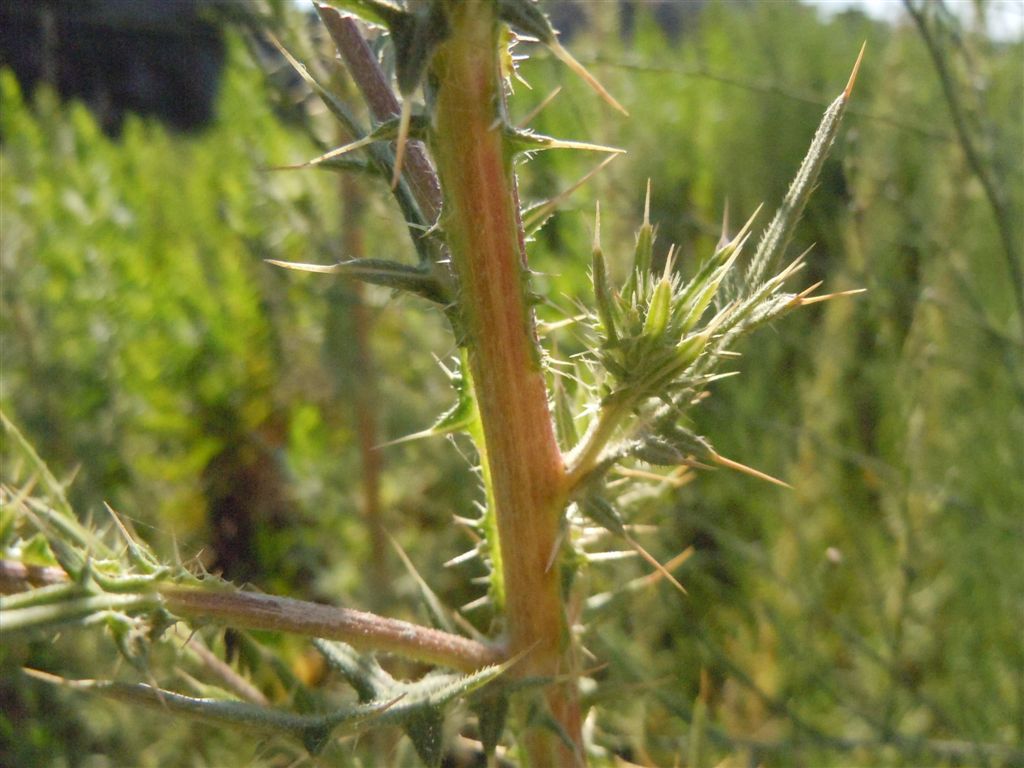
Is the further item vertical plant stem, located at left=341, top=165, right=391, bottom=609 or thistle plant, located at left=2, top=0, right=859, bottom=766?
vertical plant stem, located at left=341, top=165, right=391, bottom=609

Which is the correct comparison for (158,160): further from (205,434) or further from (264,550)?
(264,550)

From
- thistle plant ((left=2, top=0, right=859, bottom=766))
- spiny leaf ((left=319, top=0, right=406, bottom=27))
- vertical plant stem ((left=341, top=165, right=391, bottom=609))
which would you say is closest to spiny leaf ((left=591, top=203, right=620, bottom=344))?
thistle plant ((left=2, top=0, right=859, bottom=766))

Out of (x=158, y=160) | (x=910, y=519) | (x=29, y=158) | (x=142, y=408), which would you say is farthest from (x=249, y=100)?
(x=158, y=160)

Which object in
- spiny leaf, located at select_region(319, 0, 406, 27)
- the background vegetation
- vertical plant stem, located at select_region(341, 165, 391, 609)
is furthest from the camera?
vertical plant stem, located at select_region(341, 165, 391, 609)

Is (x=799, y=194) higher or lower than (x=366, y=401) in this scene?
higher

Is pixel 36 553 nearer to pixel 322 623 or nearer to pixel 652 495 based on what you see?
pixel 322 623

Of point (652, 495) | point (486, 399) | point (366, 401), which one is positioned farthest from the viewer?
point (366, 401)

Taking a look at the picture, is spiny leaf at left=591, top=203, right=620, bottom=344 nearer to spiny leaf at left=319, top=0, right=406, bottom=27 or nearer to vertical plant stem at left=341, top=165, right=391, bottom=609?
spiny leaf at left=319, top=0, right=406, bottom=27

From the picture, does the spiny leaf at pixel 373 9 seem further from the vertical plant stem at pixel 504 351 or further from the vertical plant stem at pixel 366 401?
the vertical plant stem at pixel 366 401

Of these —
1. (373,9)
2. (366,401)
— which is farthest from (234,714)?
(366,401)
